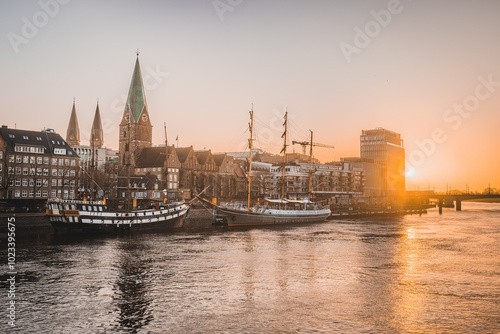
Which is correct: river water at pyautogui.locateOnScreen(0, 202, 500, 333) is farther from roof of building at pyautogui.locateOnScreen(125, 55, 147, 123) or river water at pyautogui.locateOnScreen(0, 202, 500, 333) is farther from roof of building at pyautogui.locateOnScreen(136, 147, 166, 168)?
roof of building at pyautogui.locateOnScreen(125, 55, 147, 123)

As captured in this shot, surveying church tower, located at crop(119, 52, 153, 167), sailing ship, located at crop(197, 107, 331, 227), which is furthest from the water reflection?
church tower, located at crop(119, 52, 153, 167)

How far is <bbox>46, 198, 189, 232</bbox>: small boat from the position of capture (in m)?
58.9

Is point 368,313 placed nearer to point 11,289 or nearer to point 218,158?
point 11,289

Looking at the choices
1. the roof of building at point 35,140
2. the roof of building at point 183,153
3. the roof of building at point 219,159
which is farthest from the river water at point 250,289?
the roof of building at point 219,159

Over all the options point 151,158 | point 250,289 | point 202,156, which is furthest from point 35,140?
point 250,289

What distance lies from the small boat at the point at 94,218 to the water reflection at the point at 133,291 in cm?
1911

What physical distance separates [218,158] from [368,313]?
13596cm

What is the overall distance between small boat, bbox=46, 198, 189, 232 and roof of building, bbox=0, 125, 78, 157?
4832 cm

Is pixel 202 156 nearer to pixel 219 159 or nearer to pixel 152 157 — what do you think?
pixel 219 159

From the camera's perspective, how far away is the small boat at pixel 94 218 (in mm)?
58875

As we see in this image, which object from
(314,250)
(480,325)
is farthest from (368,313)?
(314,250)

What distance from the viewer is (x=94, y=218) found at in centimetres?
6059

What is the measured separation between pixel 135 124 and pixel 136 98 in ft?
26.6

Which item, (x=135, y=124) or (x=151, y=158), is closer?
(x=151, y=158)
